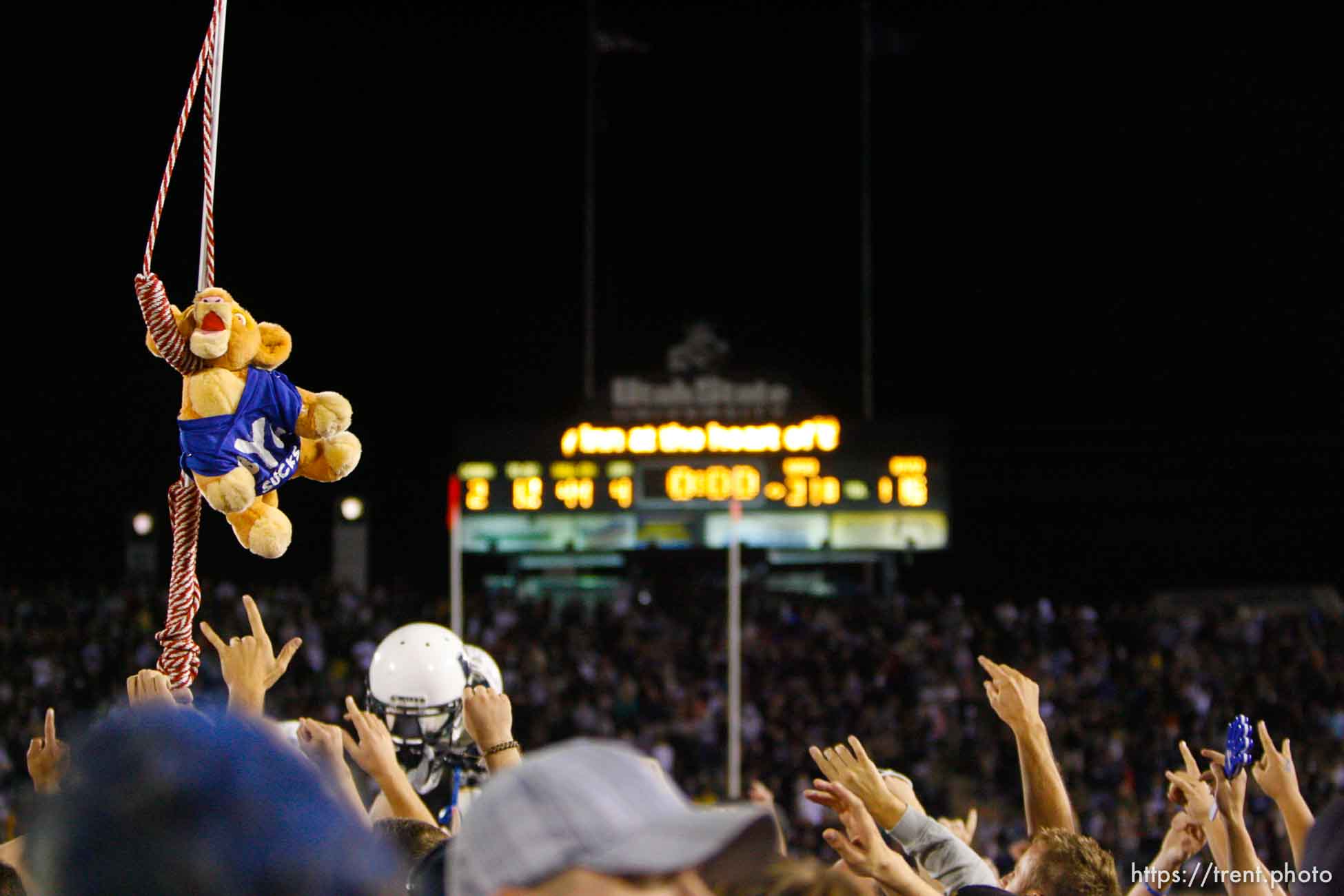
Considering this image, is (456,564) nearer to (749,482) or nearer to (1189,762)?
(1189,762)

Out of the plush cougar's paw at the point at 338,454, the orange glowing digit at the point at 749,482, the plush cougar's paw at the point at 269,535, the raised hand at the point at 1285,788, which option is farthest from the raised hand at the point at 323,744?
the orange glowing digit at the point at 749,482

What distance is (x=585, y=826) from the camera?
3.62 ft

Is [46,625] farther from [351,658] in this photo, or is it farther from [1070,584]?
[1070,584]

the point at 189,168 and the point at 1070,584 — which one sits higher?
the point at 189,168

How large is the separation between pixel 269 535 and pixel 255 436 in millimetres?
212

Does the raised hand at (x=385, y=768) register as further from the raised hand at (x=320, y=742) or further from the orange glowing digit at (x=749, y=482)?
the orange glowing digit at (x=749, y=482)

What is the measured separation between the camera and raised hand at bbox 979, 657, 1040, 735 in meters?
3.28

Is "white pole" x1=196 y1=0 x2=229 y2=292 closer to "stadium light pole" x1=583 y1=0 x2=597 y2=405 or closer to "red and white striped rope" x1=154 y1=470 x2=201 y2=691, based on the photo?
"red and white striped rope" x1=154 y1=470 x2=201 y2=691

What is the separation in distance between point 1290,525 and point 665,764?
1739cm

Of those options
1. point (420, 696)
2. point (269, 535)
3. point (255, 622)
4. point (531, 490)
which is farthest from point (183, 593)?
point (531, 490)

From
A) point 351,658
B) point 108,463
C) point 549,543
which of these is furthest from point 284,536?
point 108,463

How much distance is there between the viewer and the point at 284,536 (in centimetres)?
361

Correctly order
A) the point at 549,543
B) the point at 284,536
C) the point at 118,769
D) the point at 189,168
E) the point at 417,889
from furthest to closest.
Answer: the point at 189,168 < the point at 549,543 < the point at 284,536 < the point at 417,889 < the point at 118,769

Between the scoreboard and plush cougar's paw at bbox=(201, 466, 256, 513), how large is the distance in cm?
1409
